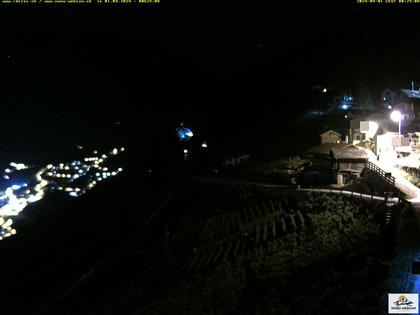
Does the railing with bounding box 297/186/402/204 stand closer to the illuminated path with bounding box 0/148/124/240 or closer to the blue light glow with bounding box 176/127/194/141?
the illuminated path with bounding box 0/148/124/240

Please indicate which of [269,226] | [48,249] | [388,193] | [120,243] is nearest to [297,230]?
[269,226]

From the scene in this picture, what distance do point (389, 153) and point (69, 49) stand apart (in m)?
112

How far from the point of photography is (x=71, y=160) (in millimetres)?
47531

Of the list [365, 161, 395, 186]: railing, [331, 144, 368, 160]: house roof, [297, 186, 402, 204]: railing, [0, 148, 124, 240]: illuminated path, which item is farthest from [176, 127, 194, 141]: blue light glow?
[297, 186, 402, 204]: railing

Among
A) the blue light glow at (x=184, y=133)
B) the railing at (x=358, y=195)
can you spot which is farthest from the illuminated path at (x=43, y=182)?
the railing at (x=358, y=195)

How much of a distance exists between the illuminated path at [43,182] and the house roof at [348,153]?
949 inches

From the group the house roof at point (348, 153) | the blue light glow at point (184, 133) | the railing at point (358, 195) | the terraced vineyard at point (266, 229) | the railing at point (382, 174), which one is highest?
the blue light glow at point (184, 133)

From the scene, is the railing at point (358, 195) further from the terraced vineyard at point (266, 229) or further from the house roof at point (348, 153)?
the house roof at point (348, 153)

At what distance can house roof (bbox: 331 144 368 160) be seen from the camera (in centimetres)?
2058

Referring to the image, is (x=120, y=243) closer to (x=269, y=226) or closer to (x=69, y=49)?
(x=269, y=226)

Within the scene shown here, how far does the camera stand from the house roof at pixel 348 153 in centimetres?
2058

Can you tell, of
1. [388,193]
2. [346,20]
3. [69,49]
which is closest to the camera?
[388,193]

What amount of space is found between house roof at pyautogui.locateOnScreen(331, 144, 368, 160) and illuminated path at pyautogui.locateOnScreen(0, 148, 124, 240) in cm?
2410

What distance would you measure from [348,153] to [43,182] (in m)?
31.5
